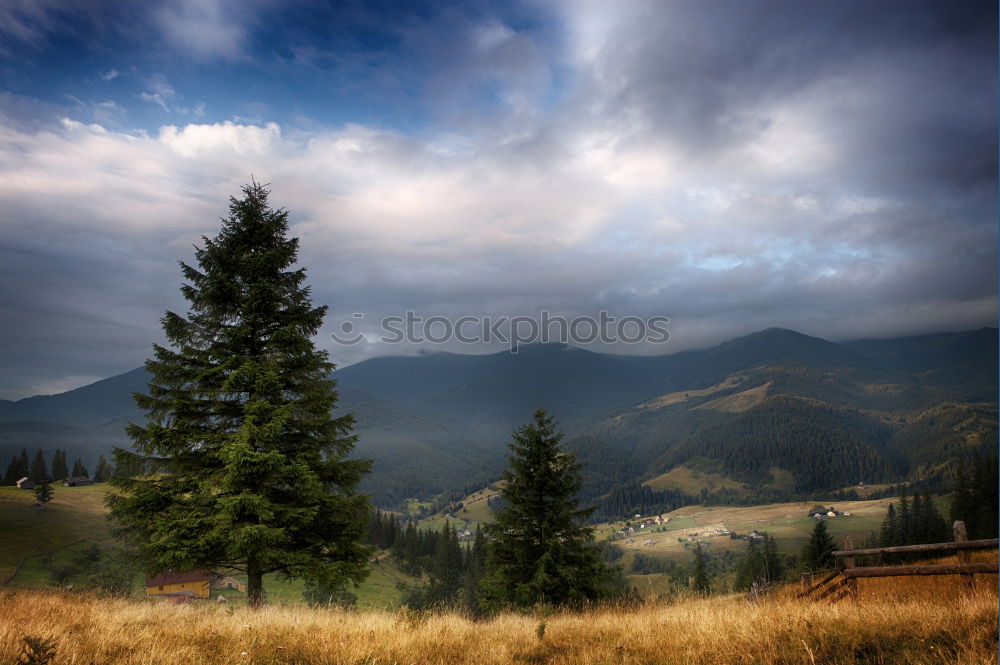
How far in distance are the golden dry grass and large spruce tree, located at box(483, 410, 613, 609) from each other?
531 inches

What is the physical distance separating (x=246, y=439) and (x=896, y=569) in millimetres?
15122

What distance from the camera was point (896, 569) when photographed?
405 inches

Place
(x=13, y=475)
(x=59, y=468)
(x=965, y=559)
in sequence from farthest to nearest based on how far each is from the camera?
(x=59, y=468) < (x=13, y=475) < (x=965, y=559)

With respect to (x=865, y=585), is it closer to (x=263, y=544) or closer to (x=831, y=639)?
(x=831, y=639)

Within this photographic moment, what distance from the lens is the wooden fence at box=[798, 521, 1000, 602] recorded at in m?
9.23

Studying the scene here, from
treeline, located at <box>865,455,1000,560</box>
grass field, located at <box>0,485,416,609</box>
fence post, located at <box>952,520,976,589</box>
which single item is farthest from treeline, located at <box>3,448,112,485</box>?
treeline, located at <box>865,455,1000,560</box>

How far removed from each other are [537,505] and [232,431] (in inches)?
556

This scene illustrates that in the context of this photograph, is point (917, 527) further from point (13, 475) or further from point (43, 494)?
point (13, 475)

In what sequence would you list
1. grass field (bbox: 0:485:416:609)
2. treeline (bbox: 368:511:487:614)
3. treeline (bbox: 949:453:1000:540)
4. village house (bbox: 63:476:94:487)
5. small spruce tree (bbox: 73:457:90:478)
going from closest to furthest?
treeline (bbox: 949:453:1000:540) → grass field (bbox: 0:485:416:609) → treeline (bbox: 368:511:487:614) → village house (bbox: 63:476:94:487) → small spruce tree (bbox: 73:457:90:478)

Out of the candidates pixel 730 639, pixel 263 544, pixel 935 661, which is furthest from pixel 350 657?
pixel 263 544

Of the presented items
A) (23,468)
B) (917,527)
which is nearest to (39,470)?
(23,468)

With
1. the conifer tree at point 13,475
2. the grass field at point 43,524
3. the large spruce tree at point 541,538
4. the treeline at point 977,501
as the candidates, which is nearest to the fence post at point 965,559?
the large spruce tree at point 541,538

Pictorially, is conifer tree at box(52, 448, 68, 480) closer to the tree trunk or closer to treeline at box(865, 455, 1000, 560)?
the tree trunk

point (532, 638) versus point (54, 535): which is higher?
point (532, 638)
